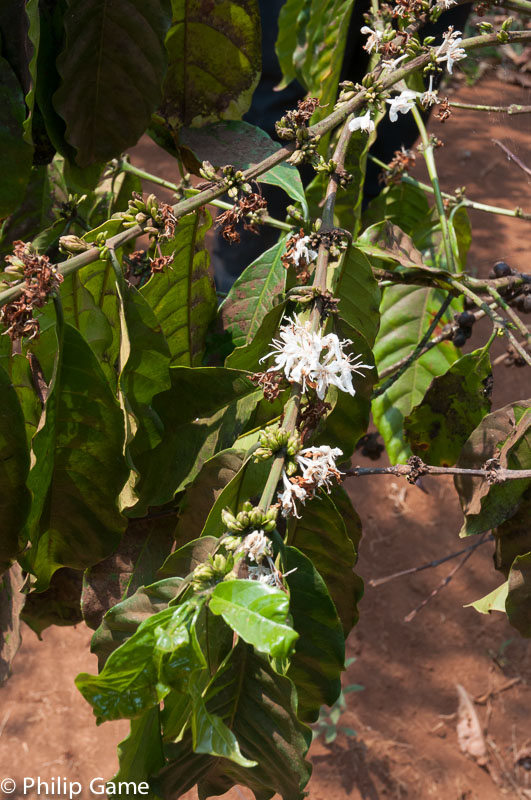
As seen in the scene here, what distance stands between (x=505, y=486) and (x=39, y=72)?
29.0 inches

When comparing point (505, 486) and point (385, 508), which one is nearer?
point (505, 486)

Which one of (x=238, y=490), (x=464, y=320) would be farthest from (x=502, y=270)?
(x=238, y=490)

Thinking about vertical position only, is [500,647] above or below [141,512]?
below

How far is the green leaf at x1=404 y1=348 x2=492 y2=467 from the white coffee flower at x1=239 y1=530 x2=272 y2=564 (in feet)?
2.12

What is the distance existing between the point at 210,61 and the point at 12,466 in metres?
0.71

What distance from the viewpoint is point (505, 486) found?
0.91 meters

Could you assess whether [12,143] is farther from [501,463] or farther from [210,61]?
[501,463]

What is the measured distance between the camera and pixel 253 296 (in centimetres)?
106

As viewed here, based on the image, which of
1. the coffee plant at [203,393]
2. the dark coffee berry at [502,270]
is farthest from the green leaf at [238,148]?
the dark coffee berry at [502,270]

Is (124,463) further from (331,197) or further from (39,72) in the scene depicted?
(39,72)

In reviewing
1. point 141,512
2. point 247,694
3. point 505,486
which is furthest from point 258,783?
point 505,486

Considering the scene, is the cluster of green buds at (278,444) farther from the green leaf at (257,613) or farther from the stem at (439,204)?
the stem at (439,204)

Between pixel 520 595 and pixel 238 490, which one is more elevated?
pixel 238 490

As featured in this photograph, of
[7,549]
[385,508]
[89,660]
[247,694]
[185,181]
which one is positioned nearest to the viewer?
[247,694]
